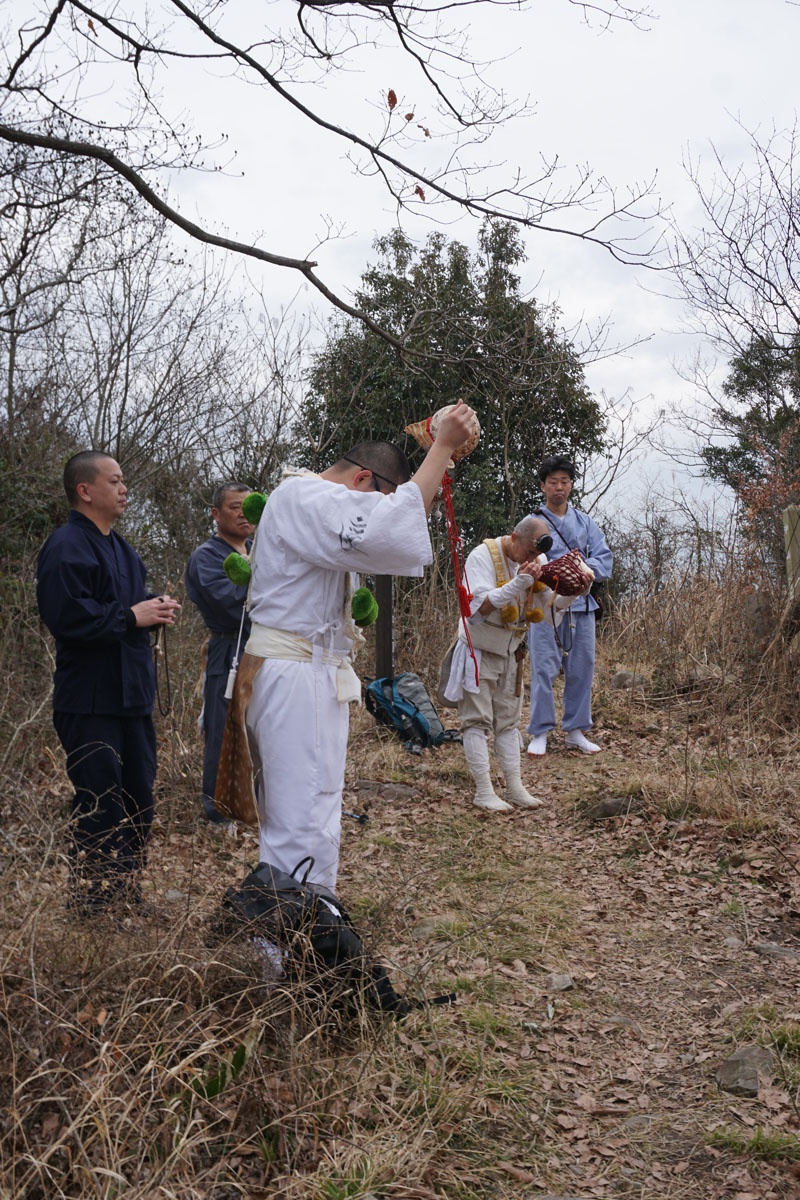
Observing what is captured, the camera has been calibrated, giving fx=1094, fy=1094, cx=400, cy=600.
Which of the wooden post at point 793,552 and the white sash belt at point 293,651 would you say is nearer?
the white sash belt at point 293,651

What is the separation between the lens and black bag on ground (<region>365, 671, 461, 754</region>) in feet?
29.2

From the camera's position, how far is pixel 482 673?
6.84m

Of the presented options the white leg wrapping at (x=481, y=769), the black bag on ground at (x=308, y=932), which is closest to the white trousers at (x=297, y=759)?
the black bag on ground at (x=308, y=932)

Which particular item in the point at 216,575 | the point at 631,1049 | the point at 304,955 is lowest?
the point at 631,1049

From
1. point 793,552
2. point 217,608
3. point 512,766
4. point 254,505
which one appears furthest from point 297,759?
point 793,552

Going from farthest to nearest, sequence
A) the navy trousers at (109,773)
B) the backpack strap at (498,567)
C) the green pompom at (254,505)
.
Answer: the backpack strap at (498,567) → the navy trousers at (109,773) → the green pompom at (254,505)

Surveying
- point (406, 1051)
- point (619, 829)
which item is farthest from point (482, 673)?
point (406, 1051)

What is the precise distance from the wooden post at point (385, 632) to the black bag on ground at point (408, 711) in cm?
18

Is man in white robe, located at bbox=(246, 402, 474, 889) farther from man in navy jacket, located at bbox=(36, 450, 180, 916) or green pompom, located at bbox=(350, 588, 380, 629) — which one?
man in navy jacket, located at bbox=(36, 450, 180, 916)

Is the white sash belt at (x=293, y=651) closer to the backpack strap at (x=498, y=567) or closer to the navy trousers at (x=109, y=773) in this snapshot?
the navy trousers at (x=109, y=773)

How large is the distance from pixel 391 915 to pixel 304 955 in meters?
1.66

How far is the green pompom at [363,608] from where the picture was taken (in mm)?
3703

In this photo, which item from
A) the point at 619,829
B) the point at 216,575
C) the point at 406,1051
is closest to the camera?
the point at 406,1051

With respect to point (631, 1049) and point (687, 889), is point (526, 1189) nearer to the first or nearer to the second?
point (631, 1049)
